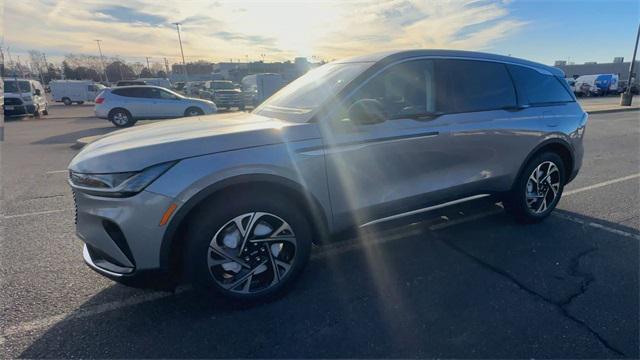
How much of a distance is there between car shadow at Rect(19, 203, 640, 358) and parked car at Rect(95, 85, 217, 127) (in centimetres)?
1351

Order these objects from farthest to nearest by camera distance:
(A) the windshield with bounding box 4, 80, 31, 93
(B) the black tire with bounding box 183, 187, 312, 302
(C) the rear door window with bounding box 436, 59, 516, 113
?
(A) the windshield with bounding box 4, 80, 31, 93, (C) the rear door window with bounding box 436, 59, 516, 113, (B) the black tire with bounding box 183, 187, 312, 302

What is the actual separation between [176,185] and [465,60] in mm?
2930

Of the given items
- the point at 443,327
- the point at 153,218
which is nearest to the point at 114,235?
the point at 153,218

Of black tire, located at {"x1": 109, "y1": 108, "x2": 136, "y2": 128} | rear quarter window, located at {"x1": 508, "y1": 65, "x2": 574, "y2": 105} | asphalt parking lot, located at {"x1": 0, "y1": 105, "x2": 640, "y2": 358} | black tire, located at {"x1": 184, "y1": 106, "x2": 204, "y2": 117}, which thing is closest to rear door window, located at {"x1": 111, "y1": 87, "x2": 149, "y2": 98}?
black tire, located at {"x1": 109, "y1": 108, "x2": 136, "y2": 128}

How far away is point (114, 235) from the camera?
2246 millimetres

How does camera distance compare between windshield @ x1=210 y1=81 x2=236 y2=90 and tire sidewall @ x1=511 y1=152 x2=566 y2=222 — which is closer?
tire sidewall @ x1=511 y1=152 x2=566 y2=222

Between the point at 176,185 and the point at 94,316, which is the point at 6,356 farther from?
the point at 176,185

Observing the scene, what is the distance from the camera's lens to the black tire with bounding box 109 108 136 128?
14.4 m

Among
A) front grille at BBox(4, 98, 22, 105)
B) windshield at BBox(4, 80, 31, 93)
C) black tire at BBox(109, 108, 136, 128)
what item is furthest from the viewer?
windshield at BBox(4, 80, 31, 93)

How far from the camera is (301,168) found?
8.36 ft

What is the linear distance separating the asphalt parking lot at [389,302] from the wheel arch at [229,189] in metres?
0.50

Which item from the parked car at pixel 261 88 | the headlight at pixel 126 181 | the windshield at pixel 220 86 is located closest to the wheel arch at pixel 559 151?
the headlight at pixel 126 181

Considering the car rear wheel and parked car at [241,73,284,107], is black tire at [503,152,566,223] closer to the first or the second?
the car rear wheel

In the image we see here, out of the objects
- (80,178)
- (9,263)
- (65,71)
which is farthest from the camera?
(65,71)
